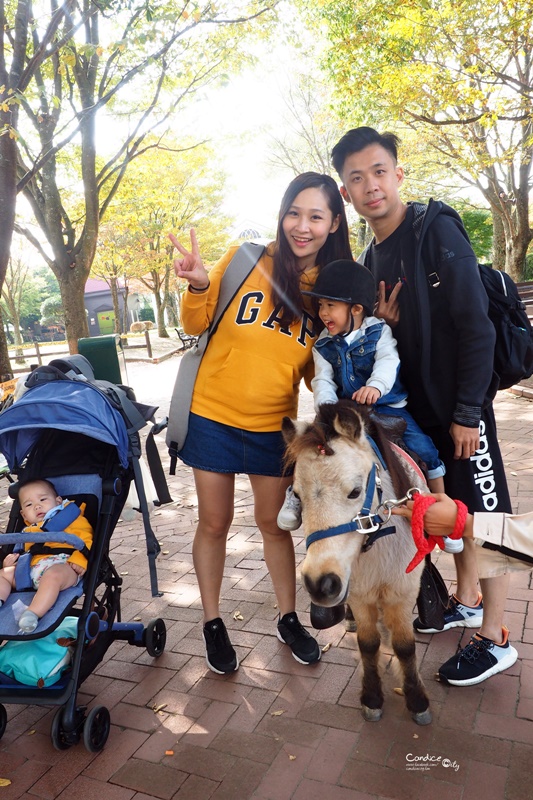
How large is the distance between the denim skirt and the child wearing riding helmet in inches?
17.4

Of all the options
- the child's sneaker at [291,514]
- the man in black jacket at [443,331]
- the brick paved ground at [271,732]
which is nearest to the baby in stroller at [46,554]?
the brick paved ground at [271,732]

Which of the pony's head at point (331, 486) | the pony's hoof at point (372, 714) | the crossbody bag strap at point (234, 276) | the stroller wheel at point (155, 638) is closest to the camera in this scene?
the pony's head at point (331, 486)

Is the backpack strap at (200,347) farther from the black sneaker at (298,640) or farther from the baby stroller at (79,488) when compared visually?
the black sneaker at (298,640)

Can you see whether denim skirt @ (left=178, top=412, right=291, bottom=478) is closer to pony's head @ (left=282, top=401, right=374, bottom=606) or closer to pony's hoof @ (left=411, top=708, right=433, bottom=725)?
pony's head @ (left=282, top=401, right=374, bottom=606)

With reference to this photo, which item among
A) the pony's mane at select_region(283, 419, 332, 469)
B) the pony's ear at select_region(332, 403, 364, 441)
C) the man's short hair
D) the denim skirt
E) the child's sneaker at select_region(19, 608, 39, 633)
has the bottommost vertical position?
the child's sneaker at select_region(19, 608, 39, 633)

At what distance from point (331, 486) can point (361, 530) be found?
20cm

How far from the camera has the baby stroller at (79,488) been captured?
2529 mm

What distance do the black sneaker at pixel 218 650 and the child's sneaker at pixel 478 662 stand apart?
1134 millimetres

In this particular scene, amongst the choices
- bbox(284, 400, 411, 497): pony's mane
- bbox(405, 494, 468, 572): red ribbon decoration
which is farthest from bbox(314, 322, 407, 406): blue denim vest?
bbox(405, 494, 468, 572): red ribbon decoration

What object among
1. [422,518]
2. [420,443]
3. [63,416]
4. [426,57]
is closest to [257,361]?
[420,443]

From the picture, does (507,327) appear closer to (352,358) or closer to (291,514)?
(352,358)

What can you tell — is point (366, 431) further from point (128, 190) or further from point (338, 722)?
point (128, 190)

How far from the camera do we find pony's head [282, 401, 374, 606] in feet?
6.45

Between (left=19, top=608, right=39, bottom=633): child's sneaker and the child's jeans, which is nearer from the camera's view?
(left=19, top=608, right=39, bottom=633): child's sneaker
